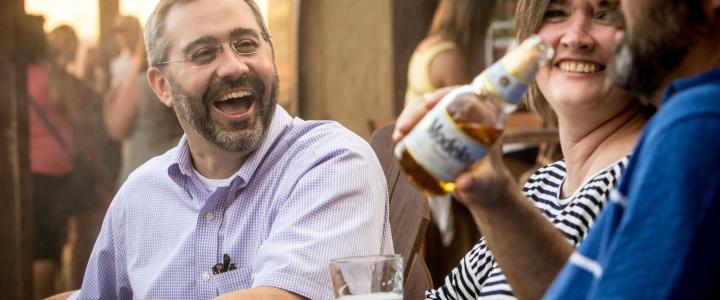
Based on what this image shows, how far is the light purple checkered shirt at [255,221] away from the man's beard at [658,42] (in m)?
0.75

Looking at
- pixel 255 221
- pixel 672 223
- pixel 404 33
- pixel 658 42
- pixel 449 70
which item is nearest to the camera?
pixel 672 223

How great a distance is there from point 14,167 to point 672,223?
4394mm

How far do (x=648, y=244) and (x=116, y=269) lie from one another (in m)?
1.50

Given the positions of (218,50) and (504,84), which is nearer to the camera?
(504,84)

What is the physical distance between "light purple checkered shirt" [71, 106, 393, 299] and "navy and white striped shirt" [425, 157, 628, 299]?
6.4 inches

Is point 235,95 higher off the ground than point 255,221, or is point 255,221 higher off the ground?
point 235,95

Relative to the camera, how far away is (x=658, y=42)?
988 millimetres

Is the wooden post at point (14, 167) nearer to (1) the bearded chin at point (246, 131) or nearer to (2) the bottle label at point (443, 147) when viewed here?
(1) the bearded chin at point (246, 131)

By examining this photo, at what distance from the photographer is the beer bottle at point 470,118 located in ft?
3.30

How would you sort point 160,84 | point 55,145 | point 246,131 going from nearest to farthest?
point 246,131
point 160,84
point 55,145

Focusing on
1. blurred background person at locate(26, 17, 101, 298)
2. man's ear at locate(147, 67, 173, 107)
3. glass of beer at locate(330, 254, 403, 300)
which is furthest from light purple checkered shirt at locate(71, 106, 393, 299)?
blurred background person at locate(26, 17, 101, 298)

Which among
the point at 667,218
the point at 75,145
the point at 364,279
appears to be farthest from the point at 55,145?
the point at 667,218

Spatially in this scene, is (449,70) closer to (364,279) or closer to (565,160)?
(565,160)

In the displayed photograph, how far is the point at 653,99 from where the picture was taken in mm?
1049
